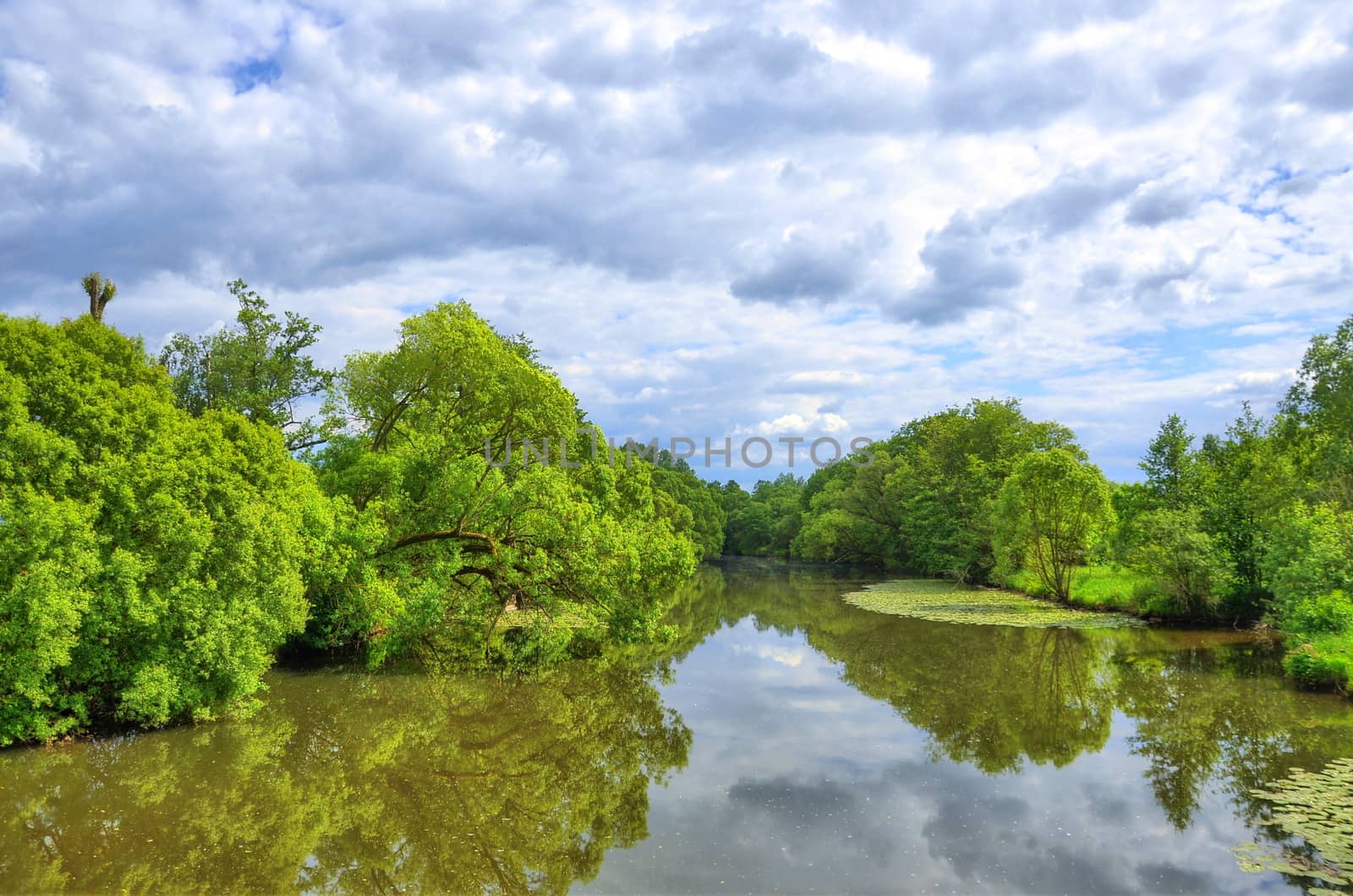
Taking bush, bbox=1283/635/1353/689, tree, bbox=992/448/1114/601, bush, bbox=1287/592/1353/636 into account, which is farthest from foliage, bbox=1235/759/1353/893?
tree, bbox=992/448/1114/601

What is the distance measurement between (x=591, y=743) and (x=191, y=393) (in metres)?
23.4

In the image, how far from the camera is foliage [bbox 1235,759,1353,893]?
30.2ft

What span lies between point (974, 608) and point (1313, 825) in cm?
2514

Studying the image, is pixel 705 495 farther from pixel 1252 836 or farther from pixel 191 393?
pixel 1252 836

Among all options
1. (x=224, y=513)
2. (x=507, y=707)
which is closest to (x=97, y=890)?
(x=224, y=513)

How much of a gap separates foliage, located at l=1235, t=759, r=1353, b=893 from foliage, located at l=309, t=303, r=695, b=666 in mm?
13900

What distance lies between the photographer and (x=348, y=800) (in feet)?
38.1

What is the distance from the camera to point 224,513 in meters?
14.4

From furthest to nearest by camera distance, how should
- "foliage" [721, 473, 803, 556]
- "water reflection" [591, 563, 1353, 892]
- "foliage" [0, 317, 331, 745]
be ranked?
"foliage" [721, 473, 803, 556] < "foliage" [0, 317, 331, 745] < "water reflection" [591, 563, 1353, 892]

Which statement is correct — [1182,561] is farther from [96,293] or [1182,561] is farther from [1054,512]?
[96,293]

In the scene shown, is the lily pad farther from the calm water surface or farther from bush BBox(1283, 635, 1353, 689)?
bush BBox(1283, 635, 1353, 689)

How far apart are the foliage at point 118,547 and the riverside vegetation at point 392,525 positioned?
0.04 m

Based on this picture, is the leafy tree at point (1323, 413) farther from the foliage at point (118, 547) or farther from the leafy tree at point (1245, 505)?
the foliage at point (118, 547)

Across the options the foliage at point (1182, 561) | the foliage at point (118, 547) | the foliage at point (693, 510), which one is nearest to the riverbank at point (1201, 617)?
the foliage at point (1182, 561)
